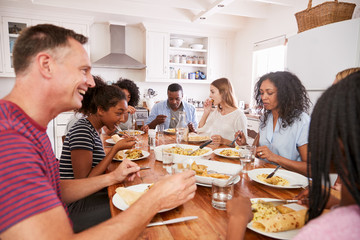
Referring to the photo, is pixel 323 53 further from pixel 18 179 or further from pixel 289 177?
pixel 18 179

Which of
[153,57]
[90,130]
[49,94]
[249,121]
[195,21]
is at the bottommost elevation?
[249,121]

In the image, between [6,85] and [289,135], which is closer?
[289,135]

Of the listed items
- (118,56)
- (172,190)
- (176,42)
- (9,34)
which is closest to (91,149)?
(172,190)

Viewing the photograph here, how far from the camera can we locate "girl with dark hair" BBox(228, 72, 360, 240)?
0.49 m

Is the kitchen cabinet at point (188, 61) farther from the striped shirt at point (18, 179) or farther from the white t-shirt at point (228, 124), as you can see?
the striped shirt at point (18, 179)

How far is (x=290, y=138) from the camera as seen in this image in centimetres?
182

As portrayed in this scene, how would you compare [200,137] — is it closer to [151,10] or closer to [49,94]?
[49,94]

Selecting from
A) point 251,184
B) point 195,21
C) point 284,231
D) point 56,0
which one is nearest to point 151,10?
point 195,21

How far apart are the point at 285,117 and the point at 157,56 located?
3767 mm

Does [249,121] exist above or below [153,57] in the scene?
below

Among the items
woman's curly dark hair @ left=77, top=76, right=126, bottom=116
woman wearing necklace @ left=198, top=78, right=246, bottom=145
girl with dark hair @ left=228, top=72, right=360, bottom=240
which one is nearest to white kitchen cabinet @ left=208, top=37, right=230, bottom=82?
woman wearing necklace @ left=198, top=78, right=246, bottom=145

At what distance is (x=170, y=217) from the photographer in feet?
2.81

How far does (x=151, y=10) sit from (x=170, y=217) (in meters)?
4.47

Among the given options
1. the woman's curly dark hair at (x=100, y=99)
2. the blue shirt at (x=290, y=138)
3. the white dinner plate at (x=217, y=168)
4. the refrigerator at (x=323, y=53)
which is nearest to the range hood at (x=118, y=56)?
the refrigerator at (x=323, y=53)
